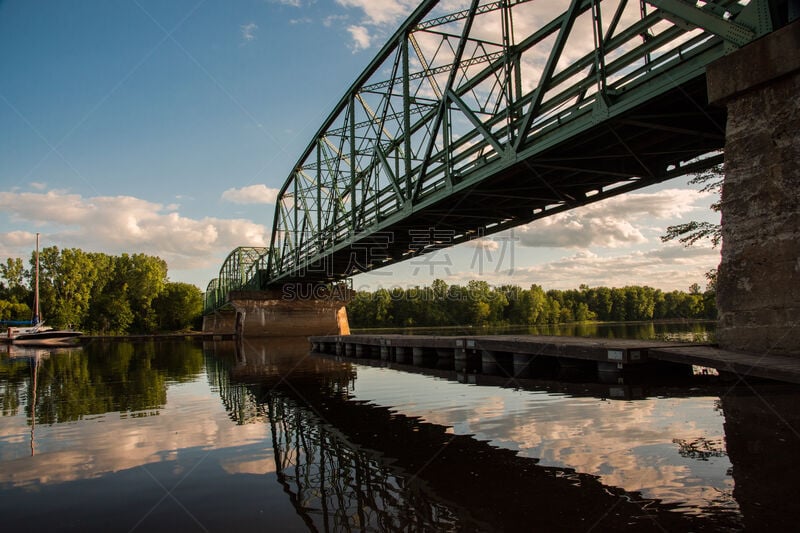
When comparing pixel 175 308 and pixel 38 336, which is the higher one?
pixel 175 308

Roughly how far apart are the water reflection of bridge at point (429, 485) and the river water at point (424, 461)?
26 millimetres

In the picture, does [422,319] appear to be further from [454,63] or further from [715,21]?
[715,21]

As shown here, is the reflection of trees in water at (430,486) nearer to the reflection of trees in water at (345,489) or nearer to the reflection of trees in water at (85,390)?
the reflection of trees in water at (345,489)

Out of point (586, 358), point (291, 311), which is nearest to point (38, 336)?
point (291, 311)

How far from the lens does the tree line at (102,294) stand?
294 feet

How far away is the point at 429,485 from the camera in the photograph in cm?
592

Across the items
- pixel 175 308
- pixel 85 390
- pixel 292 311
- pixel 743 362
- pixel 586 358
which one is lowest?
pixel 85 390

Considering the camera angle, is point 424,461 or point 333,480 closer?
point 333,480

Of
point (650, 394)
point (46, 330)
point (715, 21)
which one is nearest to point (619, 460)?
point (650, 394)

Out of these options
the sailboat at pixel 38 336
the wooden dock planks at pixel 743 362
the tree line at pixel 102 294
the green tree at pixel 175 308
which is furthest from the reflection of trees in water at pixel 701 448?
the green tree at pixel 175 308

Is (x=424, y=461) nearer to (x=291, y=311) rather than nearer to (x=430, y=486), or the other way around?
(x=430, y=486)

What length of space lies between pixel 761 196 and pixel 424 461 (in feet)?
25.8

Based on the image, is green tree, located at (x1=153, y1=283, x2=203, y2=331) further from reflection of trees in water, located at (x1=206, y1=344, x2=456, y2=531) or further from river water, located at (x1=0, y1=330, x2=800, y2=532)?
reflection of trees in water, located at (x1=206, y1=344, x2=456, y2=531)

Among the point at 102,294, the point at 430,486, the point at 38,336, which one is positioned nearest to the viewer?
the point at 430,486
